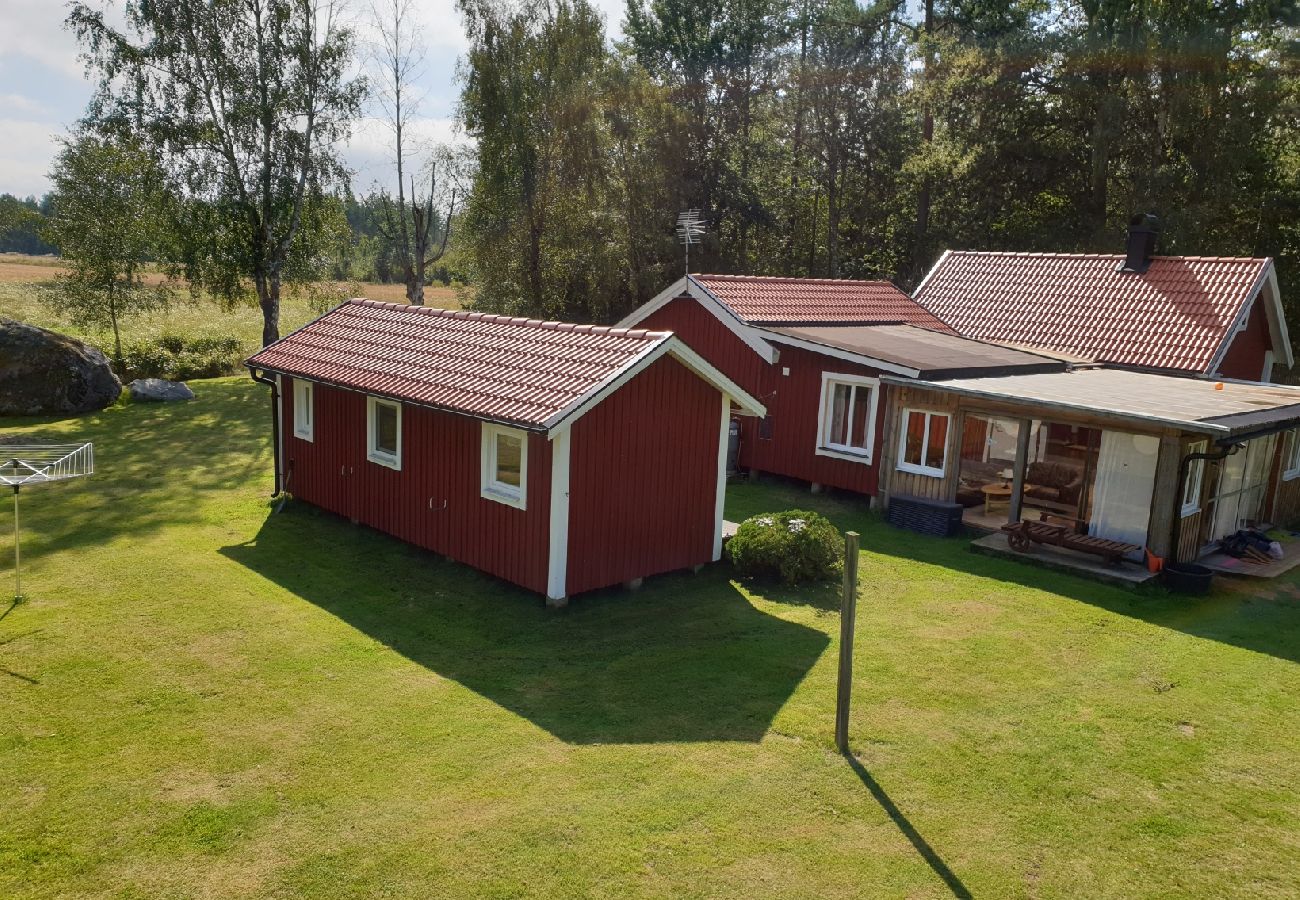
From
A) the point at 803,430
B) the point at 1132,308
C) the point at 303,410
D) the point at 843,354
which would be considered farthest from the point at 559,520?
the point at 1132,308

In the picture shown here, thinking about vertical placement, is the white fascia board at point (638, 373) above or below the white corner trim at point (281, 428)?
above

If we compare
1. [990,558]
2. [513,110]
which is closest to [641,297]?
[513,110]

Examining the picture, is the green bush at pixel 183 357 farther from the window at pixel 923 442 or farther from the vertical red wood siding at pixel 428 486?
the window at pixel 923 442

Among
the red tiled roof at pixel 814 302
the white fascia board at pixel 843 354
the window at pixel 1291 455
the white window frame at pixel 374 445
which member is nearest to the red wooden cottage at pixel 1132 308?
the red tiled roof at pixel 814 302

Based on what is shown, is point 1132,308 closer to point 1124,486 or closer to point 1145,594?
point 1124,486

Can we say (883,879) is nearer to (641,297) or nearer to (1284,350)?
(1284,350)
